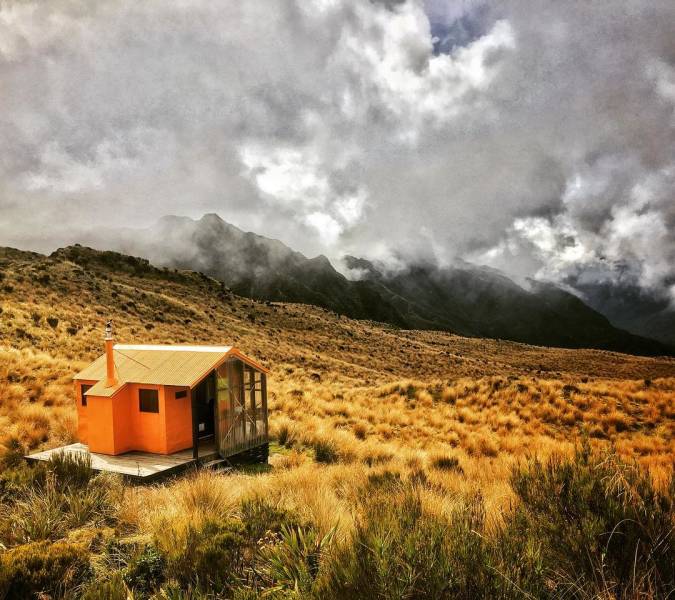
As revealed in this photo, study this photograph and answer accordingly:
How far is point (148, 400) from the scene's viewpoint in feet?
36.2

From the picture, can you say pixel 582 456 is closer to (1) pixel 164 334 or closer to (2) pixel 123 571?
(2) pixel 123 571

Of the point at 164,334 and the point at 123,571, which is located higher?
the point at 164,334

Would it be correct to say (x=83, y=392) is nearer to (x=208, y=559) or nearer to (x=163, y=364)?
(x=163, y=364)

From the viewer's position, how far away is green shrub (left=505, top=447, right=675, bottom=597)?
326cm

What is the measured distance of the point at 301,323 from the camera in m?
61.9

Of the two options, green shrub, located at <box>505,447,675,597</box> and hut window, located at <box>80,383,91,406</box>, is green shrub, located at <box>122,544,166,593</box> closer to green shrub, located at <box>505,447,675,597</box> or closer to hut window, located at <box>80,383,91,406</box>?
green shrub, located at <box>505,447,675,597</box>

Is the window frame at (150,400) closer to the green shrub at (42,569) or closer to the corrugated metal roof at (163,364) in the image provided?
the corrugated metal roof at (163,364)

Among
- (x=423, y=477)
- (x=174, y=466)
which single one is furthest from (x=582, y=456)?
(x=174, y=466)

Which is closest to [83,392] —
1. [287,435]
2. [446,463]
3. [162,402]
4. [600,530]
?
[162,402]

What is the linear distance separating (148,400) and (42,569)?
708cm

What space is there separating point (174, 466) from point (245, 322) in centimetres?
4520

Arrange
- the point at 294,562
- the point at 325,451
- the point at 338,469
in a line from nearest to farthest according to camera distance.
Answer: the point at 294,562, the point at 338,469, the point at 325,451

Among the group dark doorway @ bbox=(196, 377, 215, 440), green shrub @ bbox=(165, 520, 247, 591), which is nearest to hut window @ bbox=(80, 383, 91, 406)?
dark doorway @ bbox=(196, 377, 215, 440)

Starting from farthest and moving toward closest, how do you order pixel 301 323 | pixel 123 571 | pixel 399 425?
pixel 301 323 < pixel 399 425 < pixel 123 571
